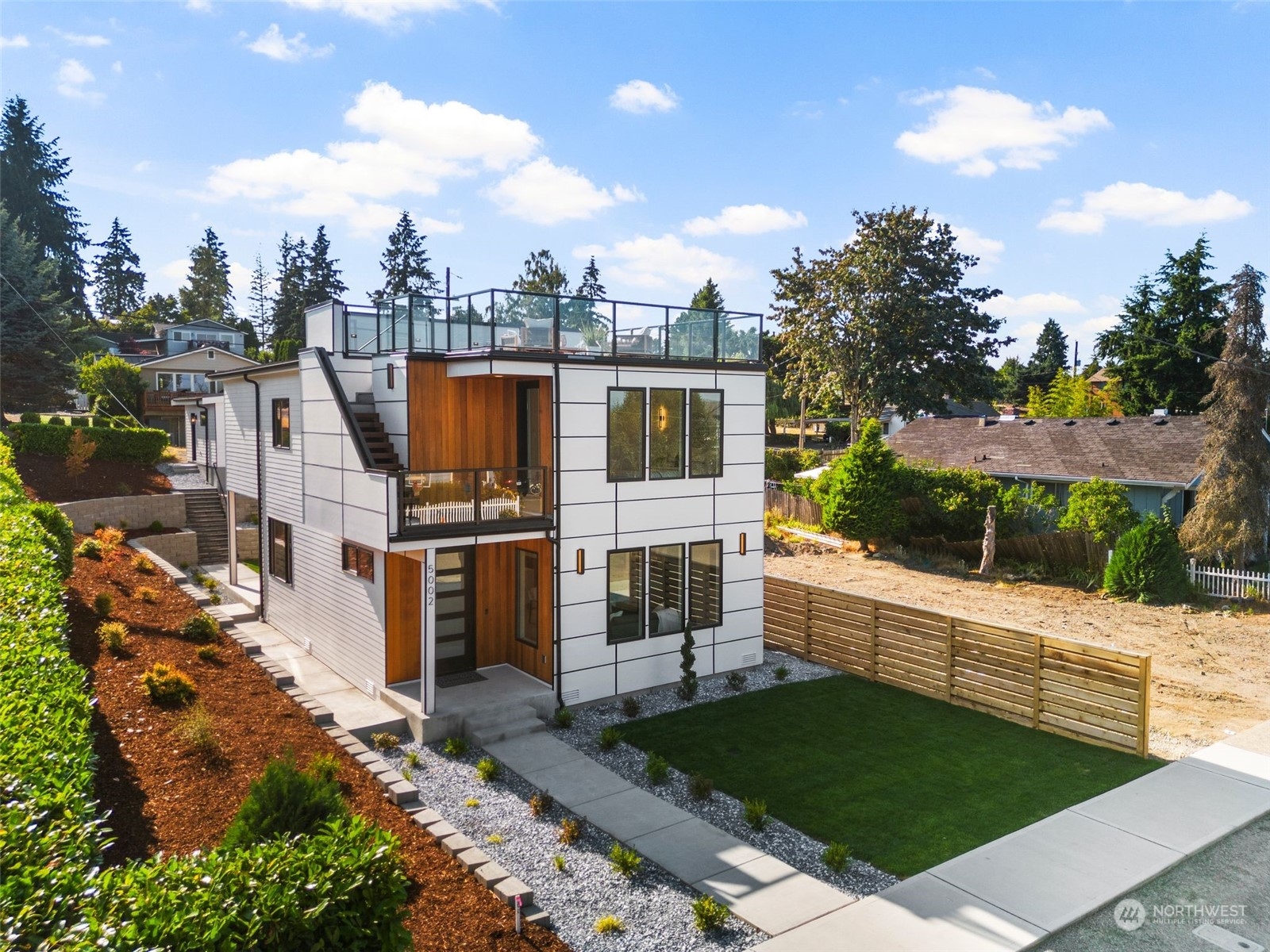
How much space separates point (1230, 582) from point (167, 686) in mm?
23965

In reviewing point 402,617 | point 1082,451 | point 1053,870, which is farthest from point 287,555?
point 1082,451

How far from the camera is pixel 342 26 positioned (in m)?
12.5

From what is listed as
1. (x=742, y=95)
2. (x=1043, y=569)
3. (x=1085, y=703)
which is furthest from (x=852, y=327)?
(x=1085, y=703)

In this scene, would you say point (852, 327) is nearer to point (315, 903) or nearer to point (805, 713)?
point (805, 713)

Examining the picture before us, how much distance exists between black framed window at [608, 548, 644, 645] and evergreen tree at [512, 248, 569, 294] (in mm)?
47732

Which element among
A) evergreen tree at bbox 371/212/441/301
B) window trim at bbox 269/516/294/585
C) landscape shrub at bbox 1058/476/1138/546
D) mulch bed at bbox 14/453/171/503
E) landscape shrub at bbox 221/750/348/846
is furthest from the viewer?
evergreen tree at bbox 371/212/441/301

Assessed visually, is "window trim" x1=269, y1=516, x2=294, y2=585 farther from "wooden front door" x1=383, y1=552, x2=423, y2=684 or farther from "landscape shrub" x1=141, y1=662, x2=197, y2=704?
"landscape shrub" x1=141, y1=662, x2=197, y2=704

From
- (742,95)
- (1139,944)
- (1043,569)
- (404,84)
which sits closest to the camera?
(1139,944)

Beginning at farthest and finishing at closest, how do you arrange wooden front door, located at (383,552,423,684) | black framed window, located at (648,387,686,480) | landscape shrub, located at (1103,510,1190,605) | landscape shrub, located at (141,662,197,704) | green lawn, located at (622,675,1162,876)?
landscape shrub, located at (1103,510,1190,605)
black framed window, located at (648,387,686,480)
wooden front door, located at (383,552,423,684)
landscape shrub, located at (141,662,197,704)
green lawn, located at (622,675,1162,876)

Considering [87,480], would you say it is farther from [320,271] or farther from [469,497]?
[320,271]

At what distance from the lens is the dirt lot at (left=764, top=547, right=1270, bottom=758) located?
13.2 m

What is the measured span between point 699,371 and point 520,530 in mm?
4256

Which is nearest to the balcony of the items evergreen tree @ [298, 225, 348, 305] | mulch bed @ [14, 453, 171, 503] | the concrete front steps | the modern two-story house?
the modern two-story house

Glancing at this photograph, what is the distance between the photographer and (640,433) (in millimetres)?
13672
